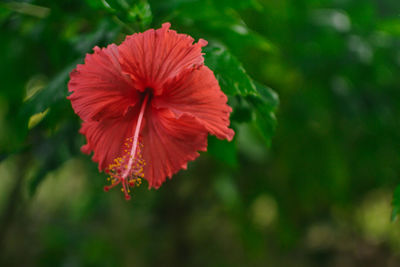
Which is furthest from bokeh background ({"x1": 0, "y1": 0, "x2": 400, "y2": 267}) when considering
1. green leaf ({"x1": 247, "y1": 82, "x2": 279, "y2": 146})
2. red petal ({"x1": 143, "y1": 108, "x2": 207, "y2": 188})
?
red petal ({"x1": 143, "y1": 108, "x2": 207, "y2": 188})

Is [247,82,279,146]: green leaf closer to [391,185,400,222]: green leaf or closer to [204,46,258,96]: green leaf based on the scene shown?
[204,46,258,96]: green leaf

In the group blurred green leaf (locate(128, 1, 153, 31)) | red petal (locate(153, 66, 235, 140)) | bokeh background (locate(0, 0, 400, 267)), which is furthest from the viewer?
bokeh background (locate(0, 0, 400, 267))

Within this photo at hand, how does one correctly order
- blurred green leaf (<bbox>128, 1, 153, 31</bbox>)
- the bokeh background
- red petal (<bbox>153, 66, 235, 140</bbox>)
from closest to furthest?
red petal (<bbox>153, 66, 235, 140</bbox>) < blurred green leaf (<bbox>128, 1, 153, 31</bbox>) < the bokeh background

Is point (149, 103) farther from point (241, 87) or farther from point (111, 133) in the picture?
point (241, 87)

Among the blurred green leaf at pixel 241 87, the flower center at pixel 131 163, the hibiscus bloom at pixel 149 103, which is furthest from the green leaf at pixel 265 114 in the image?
the flower center at pixel 131 163

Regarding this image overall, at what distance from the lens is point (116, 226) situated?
3.20 meters

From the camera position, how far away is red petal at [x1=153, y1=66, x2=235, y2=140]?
68 cm

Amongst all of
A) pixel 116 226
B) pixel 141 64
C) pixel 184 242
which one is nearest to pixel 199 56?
pixel 141 64

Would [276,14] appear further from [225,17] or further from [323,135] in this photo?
[225,17]

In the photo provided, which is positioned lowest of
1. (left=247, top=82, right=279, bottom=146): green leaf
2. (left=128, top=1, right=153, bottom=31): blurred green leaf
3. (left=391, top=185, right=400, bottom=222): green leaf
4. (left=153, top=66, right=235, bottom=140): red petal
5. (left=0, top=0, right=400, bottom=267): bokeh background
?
(left=0, top=0, right=400, bottom=267): bokeh background

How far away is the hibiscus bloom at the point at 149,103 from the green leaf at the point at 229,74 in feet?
0.19

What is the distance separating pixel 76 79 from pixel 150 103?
6.4 inches

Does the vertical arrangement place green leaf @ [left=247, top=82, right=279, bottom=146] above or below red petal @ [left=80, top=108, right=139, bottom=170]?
above

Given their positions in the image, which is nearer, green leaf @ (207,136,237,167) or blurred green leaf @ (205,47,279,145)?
blurred green leaf @ (205,47,279,145)
